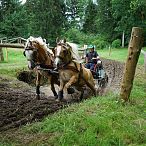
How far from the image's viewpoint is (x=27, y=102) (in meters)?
12.1

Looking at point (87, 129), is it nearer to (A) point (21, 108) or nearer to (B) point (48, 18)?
(A) point (21, 108)

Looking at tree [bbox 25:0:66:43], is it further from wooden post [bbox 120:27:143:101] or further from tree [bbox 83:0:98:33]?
wooden post [bbox 120:27:143:101]

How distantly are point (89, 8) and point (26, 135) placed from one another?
229ft

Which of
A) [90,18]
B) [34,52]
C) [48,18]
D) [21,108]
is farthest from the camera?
[90,18]

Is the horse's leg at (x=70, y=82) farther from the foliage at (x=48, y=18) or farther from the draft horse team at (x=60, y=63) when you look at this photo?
the foliage at (x=48, y=18)

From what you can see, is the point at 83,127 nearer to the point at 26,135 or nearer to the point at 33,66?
the point at 26,135

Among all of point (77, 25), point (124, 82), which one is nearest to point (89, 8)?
point (77, 25)

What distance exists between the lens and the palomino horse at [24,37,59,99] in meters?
12.0

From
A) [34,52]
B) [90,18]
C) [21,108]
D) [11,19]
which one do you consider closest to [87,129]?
[21,108]

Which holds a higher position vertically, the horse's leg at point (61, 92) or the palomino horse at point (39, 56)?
the palomino horse at point (39, 56)

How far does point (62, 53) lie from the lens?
1195cm

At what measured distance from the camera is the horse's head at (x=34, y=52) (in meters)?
12.0

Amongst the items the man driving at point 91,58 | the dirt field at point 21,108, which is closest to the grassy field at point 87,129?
the dirt field at point 21,108

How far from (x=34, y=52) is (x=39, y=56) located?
0.46 meters
